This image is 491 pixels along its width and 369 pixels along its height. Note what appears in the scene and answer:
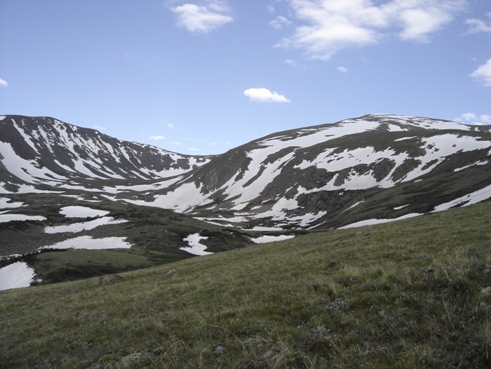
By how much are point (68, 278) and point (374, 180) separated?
336 ft

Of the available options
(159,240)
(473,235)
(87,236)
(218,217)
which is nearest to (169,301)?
(473,235)

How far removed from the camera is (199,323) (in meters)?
10.6

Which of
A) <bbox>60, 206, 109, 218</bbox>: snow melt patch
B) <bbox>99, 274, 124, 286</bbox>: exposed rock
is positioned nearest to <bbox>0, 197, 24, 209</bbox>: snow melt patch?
<bbox>60, 206, 109, 218</bbox>: snow melt patch

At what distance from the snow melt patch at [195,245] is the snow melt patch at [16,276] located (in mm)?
25569

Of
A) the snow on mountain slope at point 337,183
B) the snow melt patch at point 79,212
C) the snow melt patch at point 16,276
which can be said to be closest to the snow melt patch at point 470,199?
the snow on mountain slope at point 337,183

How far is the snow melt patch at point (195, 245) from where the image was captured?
63.8 m

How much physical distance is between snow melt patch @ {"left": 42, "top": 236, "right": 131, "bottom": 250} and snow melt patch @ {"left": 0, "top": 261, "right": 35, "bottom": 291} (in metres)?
14.9

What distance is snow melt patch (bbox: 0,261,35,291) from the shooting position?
146 ft

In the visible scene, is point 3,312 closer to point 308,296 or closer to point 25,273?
point 308,296

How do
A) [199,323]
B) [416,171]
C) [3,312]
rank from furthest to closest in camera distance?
[416,171], [3,312], [199,323]

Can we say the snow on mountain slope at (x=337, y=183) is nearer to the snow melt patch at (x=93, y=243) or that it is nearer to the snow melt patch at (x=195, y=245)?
the snow melt patch at (x=195, y=245)

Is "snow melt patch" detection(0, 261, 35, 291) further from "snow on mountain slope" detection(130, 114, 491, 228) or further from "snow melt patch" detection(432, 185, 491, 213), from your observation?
"snow on mountain slope" detection(130, 114, 491, 228)

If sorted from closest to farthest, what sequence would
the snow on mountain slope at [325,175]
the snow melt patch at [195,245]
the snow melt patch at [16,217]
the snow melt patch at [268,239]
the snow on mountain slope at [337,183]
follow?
the snow melt patch at [195,245], the snow melt patch at [268,239], the snow melt patch at [16,217], the snow on mountain slope at [337,183], the snow on mountain slope at [325,175]

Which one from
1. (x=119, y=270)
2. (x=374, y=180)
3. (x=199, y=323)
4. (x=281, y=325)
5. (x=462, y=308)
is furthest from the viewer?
(x=374, y=180)
